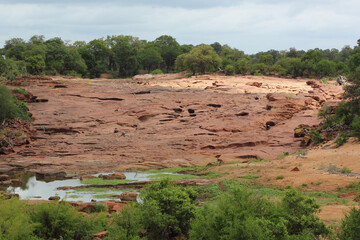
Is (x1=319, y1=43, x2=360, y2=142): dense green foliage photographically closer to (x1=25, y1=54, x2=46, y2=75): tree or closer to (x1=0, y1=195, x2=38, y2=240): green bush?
(x1=0, y1=195, x2=38, y2=240): green bush

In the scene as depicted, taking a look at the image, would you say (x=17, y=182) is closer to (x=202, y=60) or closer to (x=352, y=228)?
(x=352, y=228)

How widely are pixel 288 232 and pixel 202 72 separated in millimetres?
49183

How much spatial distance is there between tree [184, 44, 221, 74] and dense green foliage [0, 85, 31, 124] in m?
30.3

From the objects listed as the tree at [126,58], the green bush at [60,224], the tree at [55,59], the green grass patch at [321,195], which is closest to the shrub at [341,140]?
the green grass patch at [321,195]

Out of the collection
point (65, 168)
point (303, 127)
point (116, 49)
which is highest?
point (116, 49)

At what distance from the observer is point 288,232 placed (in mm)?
7898

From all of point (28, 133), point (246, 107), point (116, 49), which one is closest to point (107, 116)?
point (28, 133)

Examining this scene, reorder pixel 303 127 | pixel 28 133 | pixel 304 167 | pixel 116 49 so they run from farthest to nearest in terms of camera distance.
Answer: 1. pixel 116 49
2. pixel 28 133
3. pixel 303 127
4. pixel 304 167

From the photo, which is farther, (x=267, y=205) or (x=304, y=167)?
(x=304, y=167)

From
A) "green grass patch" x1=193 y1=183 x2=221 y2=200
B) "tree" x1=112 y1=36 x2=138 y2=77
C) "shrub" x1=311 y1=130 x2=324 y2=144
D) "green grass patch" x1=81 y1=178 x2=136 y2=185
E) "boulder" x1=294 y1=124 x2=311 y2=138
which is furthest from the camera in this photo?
"tree" x1=112 y1=36 x2=138 y2=77

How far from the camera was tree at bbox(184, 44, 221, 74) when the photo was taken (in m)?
54.1

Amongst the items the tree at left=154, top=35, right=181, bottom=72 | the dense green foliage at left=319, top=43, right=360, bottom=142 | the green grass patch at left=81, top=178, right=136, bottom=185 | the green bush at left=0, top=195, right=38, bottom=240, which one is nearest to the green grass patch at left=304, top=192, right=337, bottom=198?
the green grass patch at left=81, top=178, right=136, bottom=185

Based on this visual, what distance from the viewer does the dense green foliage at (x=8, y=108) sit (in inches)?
984

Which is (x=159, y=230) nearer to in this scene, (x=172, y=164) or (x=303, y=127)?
→ (x=172, y=164)
